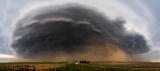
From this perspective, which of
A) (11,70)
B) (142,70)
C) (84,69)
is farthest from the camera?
(11,70)

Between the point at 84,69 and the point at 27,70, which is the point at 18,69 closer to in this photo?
the point at 27,70

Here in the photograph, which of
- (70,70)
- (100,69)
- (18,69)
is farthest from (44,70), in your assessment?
(100,69)

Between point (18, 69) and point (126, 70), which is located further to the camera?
Result: point (18, 69)

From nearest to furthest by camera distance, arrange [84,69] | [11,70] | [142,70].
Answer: [142,70], [84,69], [11,70]

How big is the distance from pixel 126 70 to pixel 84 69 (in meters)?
18.2

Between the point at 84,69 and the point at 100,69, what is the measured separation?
7.02 metres

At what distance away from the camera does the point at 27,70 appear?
12431 centimetres

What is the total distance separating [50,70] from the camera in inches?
4934

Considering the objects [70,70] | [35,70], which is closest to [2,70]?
[35,70]

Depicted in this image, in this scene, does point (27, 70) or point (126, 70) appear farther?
point (27, 70)

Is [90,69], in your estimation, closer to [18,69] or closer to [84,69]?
[84,69]

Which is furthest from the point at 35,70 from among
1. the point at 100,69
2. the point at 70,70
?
the point at 100,69

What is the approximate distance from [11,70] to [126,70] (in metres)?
52.9

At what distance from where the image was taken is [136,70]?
10838 centimetres
